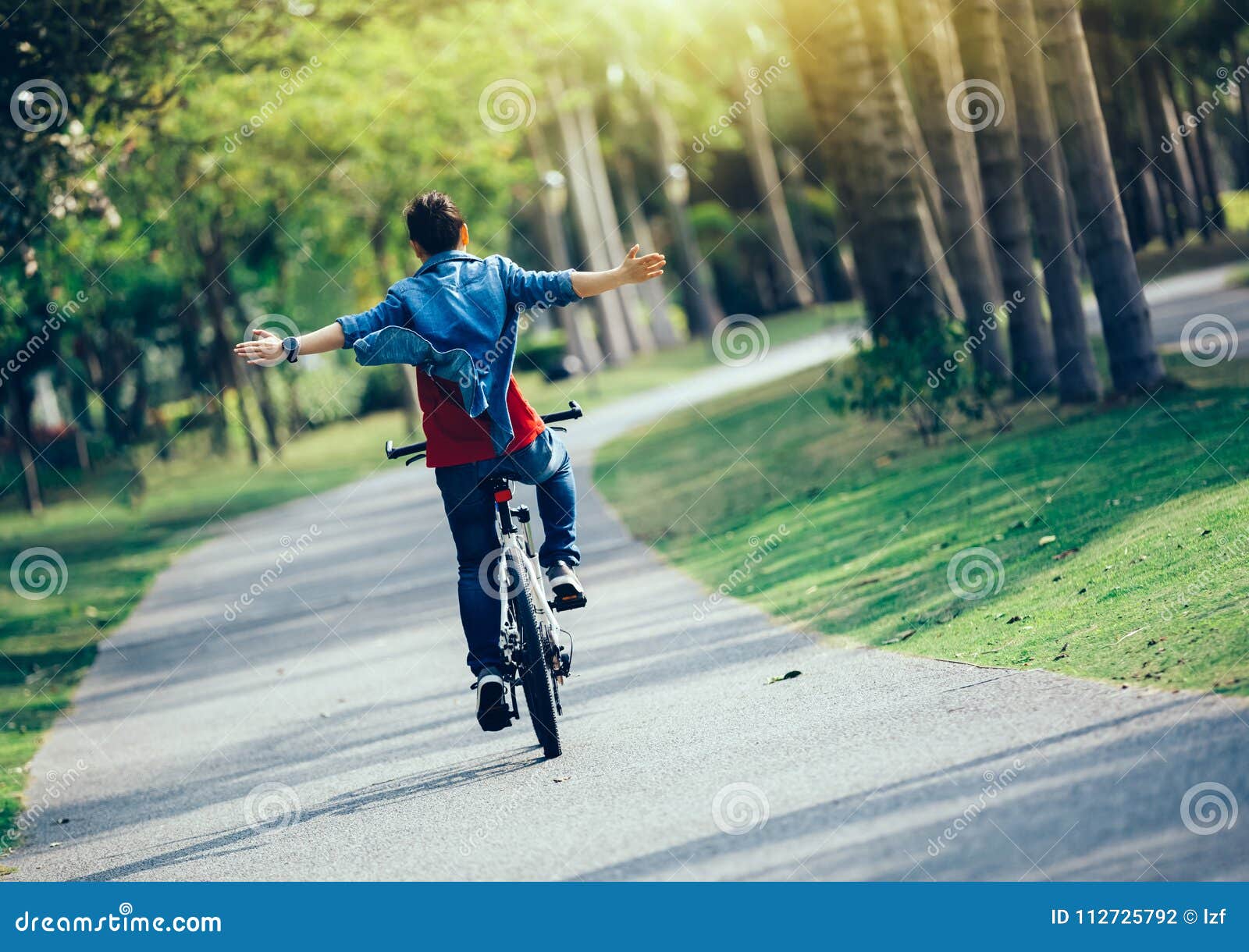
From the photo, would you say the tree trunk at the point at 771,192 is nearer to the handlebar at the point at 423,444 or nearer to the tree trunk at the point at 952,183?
the tree trunk at the point at 952,183

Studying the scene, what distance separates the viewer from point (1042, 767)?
5.47 meters

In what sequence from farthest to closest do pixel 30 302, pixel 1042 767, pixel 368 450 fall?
1. pixel 368 450
2. pixel 30 302
3. pixel 1042 767

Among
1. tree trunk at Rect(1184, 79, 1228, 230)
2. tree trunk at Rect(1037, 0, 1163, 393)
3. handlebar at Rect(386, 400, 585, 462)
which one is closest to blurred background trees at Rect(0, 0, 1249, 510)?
tree trunk at Rect(1037, 0, 1163, 393)

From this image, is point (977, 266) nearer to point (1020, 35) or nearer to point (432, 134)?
point (1020, 35)


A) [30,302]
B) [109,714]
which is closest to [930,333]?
[109,714]

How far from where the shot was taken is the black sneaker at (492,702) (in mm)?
7234

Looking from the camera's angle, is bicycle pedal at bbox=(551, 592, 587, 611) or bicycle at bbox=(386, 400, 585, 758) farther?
bicycle pedal at bbox=(551, 592, 587, 611)

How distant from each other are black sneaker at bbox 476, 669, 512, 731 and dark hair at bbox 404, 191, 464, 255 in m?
1.95

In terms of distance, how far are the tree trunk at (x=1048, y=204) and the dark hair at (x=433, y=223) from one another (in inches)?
352

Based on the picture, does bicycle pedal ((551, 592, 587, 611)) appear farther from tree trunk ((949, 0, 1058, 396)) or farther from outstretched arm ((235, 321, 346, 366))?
tree trunk ((949, 0, 1058, 396))

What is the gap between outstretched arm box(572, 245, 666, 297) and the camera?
23.0 feet

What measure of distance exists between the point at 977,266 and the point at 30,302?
15072mm

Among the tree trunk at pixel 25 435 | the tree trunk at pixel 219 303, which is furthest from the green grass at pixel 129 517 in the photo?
the tree trunk at pixel 219 303

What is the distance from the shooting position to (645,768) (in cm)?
672
